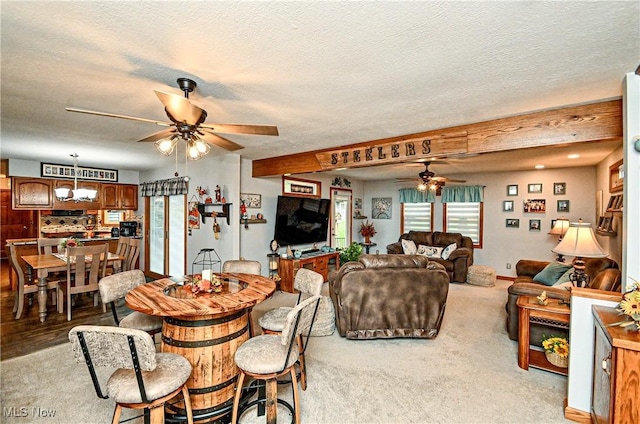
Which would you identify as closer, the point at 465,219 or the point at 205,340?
the point at 205,340

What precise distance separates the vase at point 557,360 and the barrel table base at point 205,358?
2.85 metres

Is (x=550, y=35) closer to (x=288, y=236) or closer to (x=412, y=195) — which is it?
(x=288, y=236)

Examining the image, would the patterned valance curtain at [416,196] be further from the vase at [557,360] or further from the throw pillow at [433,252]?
the vase at [557,360]

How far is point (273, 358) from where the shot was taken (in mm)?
1889

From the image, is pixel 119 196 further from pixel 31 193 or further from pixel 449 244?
pixel 449 244

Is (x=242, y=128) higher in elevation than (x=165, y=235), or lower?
higher

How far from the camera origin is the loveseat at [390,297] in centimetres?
329

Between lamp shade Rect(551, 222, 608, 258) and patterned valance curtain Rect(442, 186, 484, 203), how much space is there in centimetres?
418

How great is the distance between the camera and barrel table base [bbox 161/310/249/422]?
199 centimetres

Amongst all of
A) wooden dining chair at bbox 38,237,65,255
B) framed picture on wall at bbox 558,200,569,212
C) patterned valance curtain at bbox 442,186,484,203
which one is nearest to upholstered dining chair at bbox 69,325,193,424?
wooden dining chair at bbox 38,237,65,255

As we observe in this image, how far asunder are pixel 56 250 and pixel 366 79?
6511 mm

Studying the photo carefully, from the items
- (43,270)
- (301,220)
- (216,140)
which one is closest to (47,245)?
(43,270)

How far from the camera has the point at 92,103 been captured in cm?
249

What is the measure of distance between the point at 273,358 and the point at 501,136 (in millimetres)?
2811
